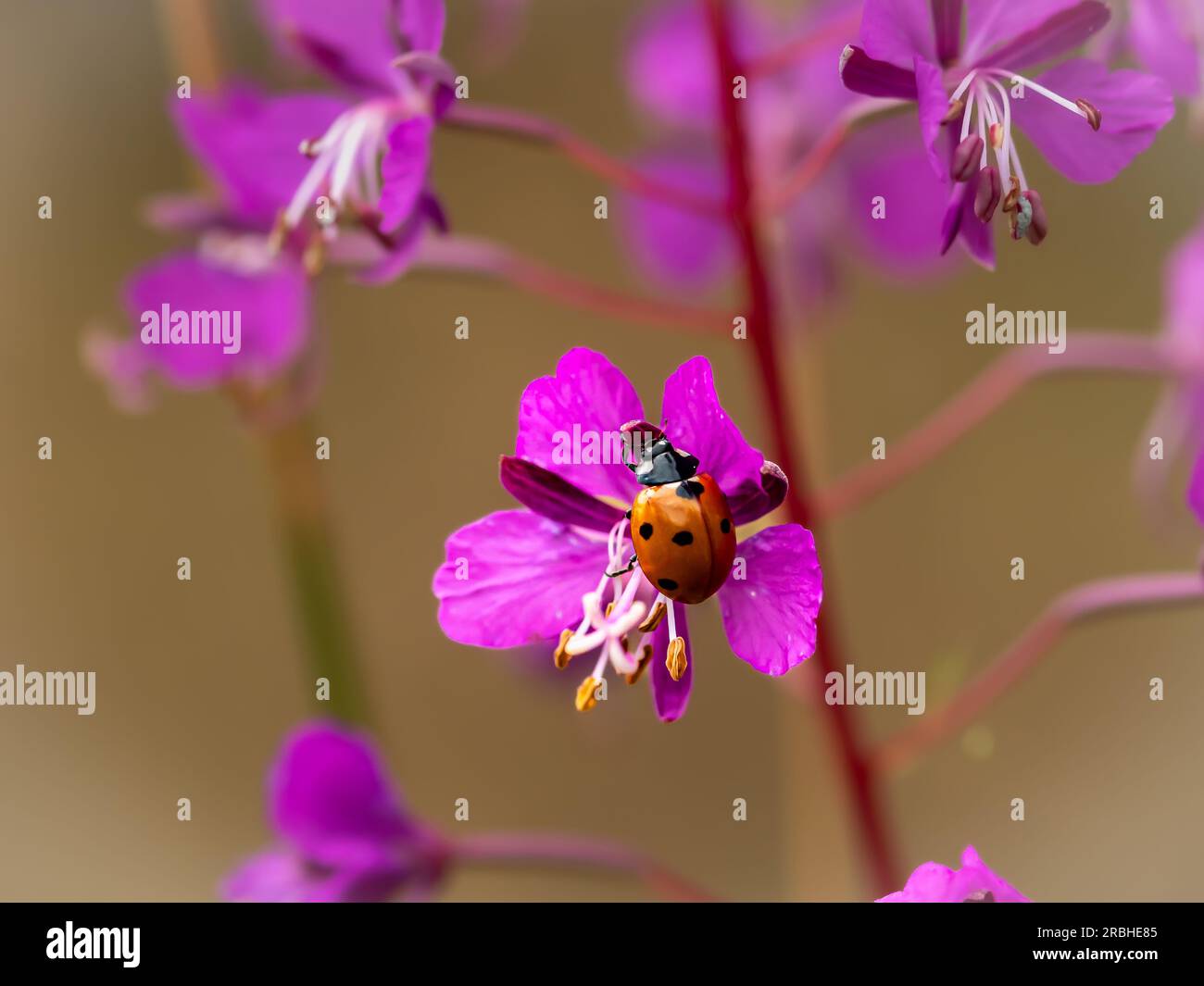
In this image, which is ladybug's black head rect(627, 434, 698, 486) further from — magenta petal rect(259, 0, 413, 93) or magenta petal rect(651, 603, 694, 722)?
magenta petal rect(259, 0, 413, 93)

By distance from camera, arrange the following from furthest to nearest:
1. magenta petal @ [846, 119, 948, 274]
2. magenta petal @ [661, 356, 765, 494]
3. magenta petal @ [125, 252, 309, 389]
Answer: magenta petal @ [846, 119, 948, 274] → magenta petal @ [125, 252, 309, 389] → magenta petal @ [661, 356, 765, 494]

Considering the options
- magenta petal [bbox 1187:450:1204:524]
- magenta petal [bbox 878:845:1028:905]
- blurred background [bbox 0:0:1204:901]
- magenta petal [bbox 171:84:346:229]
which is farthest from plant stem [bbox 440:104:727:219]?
blurred background [bbox 0:0:1204:901]

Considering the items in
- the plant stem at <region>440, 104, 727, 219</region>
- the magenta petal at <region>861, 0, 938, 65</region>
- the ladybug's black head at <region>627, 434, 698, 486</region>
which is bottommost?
the ladybug's black head at <region>627, 434, 698, 486</region>

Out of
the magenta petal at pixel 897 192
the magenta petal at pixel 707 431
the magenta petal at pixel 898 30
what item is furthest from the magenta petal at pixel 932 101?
the magenta petal at pixel 897 192

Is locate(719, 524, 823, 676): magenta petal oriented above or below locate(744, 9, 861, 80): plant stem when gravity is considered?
below

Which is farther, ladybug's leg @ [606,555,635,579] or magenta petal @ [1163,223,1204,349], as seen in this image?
magenta petal @ [1163,223,1204,349]

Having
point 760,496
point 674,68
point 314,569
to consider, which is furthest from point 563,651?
point 674,68
